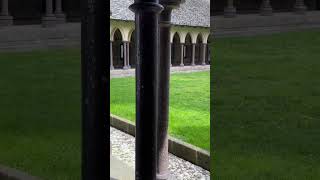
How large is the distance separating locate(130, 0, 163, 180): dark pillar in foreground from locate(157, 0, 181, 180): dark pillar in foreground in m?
3.05

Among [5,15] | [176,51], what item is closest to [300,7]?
[5,15]

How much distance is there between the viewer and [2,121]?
10.3 m

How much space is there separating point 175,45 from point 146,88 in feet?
104

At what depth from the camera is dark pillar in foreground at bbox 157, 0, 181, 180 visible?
212 inches

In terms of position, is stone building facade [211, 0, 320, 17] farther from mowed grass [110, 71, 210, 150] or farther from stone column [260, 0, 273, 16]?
mowed grass [110, 71, 210, 150]

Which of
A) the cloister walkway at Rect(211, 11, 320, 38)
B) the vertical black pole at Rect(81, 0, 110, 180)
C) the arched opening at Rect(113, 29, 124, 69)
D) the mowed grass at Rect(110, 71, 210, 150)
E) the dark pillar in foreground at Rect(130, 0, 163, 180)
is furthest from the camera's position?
the arched opening at Rect(113, 29, 124, 69)

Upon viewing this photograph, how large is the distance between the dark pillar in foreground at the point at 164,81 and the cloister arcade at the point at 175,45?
65.6ft

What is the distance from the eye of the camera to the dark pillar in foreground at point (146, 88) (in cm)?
223

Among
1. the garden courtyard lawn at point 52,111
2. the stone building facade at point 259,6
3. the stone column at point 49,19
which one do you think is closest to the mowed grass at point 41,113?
the garden courtyard lawn at point 52,111

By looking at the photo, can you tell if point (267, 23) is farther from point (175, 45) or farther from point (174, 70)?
point (175, 45)

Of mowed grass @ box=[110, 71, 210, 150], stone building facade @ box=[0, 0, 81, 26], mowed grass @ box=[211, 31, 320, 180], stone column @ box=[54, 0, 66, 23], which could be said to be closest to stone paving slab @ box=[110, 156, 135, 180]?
mowed grass @ box=[211, 31, 320, 180]

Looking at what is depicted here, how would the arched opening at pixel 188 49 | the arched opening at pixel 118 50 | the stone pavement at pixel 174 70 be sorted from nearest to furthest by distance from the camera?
the stone pavement at pixel 174 70, the arched opening at pixel 118 50, the arched opening at pixel 188 49

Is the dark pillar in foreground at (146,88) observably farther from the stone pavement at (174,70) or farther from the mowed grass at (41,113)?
the stone pavement at (174,70)

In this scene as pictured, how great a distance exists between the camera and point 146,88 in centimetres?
225
